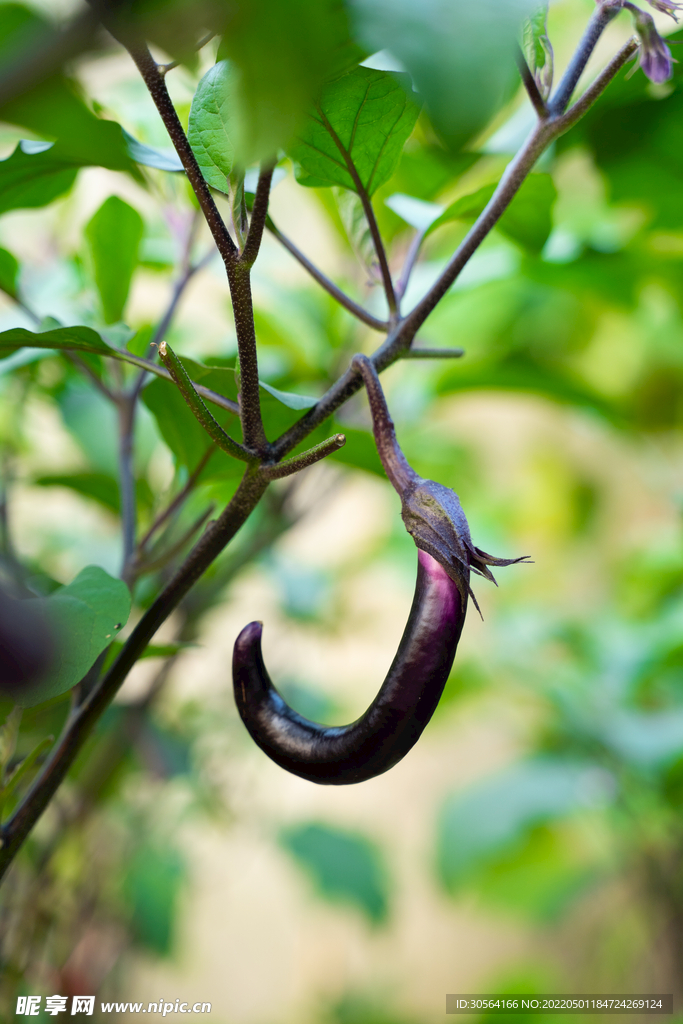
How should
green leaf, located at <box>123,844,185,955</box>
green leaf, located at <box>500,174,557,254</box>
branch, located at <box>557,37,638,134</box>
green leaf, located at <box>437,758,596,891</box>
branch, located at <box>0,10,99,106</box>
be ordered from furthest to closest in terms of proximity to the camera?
green leaf, located at <box>437,758,596,891</box> → green leaf, located at <box>123,844,185,955</box> → green leaf, located at <box>500,174,557,254</box> → branch, located at <box>557,37,638,134</box> → branch, located at <box>0,10,99,106</box>

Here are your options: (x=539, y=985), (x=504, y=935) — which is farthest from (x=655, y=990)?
(x=504, y=935)

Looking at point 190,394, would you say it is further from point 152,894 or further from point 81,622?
point 152,894

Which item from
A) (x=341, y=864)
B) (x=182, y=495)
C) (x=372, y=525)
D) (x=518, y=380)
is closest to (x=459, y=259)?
(x=182, y=495)

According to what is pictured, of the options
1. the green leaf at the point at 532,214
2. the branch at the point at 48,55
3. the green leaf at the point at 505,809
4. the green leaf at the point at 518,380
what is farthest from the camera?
the green leaf at the point at 505,809

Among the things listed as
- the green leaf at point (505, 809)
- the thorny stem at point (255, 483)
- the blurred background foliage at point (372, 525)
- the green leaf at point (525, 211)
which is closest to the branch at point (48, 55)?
the blurred background foliage at point (372, 525)

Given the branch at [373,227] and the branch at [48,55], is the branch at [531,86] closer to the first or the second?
the branch at [373,227]

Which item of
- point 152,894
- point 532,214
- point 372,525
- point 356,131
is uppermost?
point 372,525

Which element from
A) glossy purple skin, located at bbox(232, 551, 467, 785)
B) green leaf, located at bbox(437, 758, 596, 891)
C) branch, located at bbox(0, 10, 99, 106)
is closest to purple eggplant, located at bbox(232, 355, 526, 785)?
glossy purple skin, located at bbox(232, 551, 467, 785)

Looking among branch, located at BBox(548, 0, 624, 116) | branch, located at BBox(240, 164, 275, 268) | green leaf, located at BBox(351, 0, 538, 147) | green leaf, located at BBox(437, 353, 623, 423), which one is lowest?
green leaf, located at BBox(351, 0, 538, 147)

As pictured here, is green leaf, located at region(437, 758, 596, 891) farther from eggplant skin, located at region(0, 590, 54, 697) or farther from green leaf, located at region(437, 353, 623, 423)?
eggplant skin, located at region(0, 590, 54, 697)
